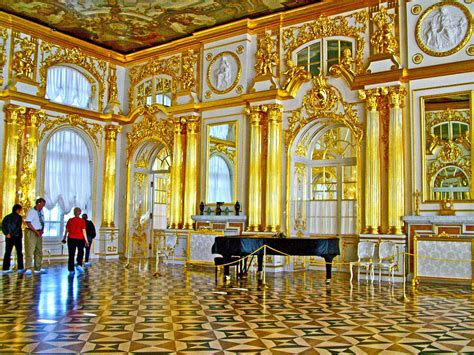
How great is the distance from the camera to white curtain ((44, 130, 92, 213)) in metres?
14.1

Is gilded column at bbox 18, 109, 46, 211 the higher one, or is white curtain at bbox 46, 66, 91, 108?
white curtain at bbox 46, 66, 91, 108

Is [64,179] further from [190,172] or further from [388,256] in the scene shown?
[388,256]

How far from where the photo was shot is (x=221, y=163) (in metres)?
13.6

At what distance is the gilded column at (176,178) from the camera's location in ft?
46.2

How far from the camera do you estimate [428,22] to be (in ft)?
35.0

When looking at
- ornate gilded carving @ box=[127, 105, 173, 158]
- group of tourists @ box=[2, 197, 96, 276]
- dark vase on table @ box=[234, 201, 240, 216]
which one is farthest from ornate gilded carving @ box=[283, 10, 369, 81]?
group of tourists @ box=[2, 197, 96, 276]

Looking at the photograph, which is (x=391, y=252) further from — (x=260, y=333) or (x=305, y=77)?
(x=260, y=333)

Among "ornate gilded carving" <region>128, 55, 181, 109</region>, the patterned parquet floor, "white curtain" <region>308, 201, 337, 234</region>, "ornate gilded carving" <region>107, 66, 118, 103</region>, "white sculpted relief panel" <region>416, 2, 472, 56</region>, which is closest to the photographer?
the patterned parquet floor

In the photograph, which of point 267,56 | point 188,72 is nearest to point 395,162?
point 267,56

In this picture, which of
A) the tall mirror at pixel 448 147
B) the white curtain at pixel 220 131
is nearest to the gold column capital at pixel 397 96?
the tall mirror at pixel 448 147

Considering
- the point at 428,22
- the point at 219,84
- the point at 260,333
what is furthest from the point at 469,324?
the point at 219,84

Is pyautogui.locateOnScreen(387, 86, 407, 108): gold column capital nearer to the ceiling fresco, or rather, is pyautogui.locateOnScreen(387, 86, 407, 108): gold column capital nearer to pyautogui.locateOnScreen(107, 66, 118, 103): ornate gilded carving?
the ceiling fresco

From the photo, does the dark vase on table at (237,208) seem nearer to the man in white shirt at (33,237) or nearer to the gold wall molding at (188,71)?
the gold wall molding at (188,71)

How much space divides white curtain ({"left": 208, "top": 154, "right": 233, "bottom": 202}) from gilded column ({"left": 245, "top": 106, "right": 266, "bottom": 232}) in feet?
2.88
